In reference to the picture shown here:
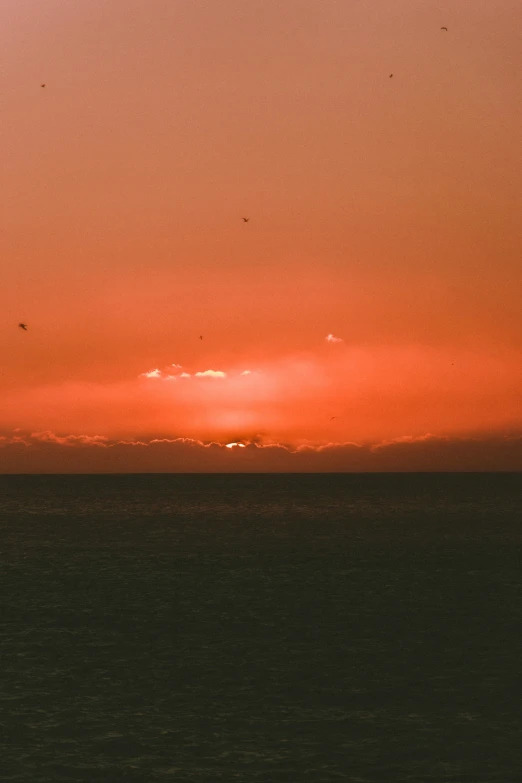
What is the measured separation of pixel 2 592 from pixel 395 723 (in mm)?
46214

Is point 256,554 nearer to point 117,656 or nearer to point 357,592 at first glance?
point 357,592

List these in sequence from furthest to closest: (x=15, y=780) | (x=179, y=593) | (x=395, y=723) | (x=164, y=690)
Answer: (x=179, y=593)
(x=164, y=690)
(x=395, y=723)
(x=15, y=780)

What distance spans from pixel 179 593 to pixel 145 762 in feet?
132

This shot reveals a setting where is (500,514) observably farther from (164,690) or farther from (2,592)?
(164,690)

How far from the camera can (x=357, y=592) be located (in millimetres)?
76750

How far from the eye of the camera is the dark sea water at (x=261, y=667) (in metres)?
37.0

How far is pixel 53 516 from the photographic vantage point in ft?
577

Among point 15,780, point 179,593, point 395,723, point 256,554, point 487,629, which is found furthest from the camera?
point 256,554

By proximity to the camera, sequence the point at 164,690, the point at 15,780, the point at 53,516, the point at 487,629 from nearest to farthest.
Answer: the point at 15,780 → the point at 164,690 → the point at 487,629 → the point at 53,516

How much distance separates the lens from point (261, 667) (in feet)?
166

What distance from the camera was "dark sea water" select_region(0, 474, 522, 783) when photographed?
121 feet

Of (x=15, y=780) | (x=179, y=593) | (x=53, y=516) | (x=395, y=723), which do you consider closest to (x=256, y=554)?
(x=179, y=593)

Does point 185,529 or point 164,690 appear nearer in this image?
point 164,690

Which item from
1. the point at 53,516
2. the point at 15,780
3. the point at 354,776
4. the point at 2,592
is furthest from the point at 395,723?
the point at 53,516
